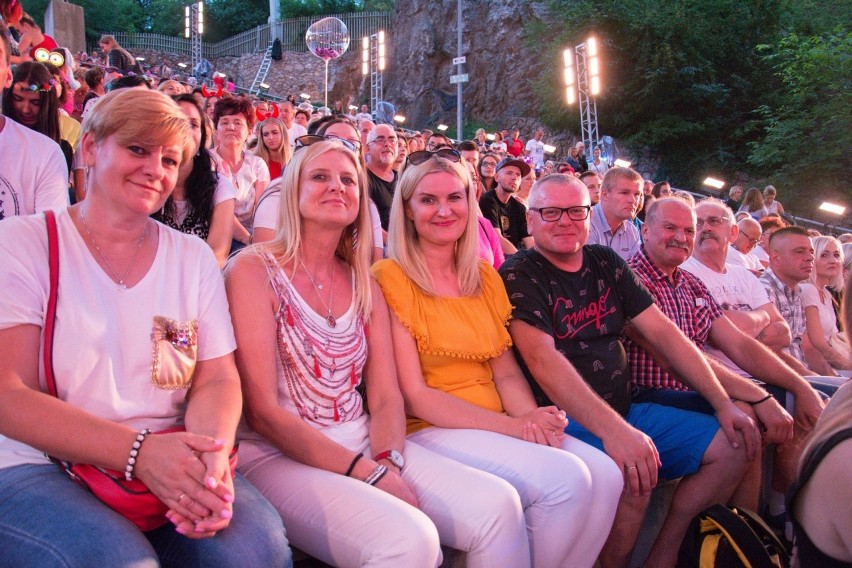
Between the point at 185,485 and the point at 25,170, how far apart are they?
1738 millimetres

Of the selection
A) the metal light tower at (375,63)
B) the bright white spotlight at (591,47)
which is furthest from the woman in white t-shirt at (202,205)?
the metal light tower at (375,63)

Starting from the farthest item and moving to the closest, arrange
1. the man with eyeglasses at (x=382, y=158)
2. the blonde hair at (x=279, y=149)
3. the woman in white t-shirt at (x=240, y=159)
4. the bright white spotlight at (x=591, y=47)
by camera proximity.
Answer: the bright white spotlight at (x=591, y=47)
the blonde hair at (x=279, y=149)
the man with eyeglasses at (x=382, y=158)
the woman in white t-shirt at (x=240, y=159)

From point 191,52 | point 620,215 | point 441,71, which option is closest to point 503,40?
point 441,71

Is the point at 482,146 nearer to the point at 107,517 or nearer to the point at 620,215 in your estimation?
the point at 620,215

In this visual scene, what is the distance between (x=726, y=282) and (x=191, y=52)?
37.8 m

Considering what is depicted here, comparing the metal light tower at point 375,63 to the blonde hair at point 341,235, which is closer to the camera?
the blonde hair at point 341,235

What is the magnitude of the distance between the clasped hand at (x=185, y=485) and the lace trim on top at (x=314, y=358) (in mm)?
596

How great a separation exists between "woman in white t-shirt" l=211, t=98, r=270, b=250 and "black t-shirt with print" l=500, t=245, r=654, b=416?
7.14 ft

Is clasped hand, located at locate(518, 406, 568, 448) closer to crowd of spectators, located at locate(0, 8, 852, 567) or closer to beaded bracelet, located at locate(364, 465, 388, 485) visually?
crowd of spectators, located at locate(0, 8, 852, 567)

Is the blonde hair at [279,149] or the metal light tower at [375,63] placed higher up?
the metal light tower at [375,63]

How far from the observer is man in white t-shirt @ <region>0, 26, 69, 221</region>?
2561 mm

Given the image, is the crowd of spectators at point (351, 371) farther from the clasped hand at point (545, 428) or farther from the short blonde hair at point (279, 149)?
the short blonde hair at point (279, 149)

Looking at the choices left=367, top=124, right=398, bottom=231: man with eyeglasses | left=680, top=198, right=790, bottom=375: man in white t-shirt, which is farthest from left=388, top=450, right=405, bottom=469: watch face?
left=367, top=124, right=398, bottom=231: man with eyeglasses

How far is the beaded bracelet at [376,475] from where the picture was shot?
195cm
